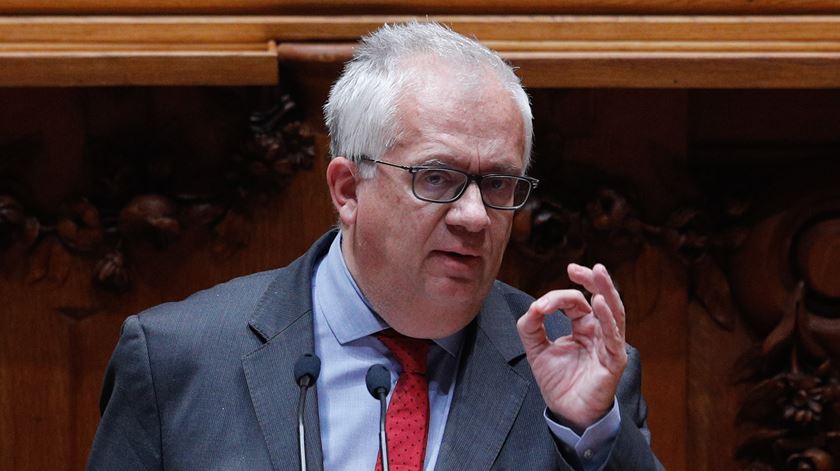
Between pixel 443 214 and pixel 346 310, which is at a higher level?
pixel 443 214

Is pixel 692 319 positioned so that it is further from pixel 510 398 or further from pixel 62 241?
pixel 62 241

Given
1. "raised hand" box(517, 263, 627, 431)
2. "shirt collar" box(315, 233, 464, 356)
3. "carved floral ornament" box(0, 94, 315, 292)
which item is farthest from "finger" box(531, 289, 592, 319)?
"carved floral ornament" box(0, 94, 315, 292)

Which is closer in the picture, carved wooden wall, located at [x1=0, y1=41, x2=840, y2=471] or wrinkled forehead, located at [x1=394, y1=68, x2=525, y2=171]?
wrinkled forehead, located at [x1=394, y1=68, x2=525, y2=171]

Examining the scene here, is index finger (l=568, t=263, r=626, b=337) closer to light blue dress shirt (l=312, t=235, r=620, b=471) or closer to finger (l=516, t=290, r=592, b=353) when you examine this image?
finger (l=516, t=290, r=592, b=353)

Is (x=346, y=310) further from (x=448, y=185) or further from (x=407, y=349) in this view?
(x=448, y=185)

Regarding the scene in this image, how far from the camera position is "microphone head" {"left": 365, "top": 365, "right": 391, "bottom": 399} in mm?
1318

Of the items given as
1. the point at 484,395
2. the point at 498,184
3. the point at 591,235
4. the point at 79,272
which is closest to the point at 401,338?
the point at 484,395

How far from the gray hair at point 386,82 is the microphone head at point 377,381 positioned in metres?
0.24

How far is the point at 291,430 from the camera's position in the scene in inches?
54.4

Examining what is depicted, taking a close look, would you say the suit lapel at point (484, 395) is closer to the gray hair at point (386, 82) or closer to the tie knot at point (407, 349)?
the tie knot at point (407, 349)

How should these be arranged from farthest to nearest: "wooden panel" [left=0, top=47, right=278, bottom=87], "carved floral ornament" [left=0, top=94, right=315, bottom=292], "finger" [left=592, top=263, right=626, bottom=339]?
"carved floral ornament" [left=0, top=94, right=315, bottom=292] → "wooden panel" [left=0, top=47, right=278, bottom=87] → "finger" [left=592, top=263, right=626, bottom=339]

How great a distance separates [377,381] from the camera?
1321 mm

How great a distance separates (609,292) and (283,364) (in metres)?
0.41

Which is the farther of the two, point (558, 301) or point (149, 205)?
point (149, 205)
